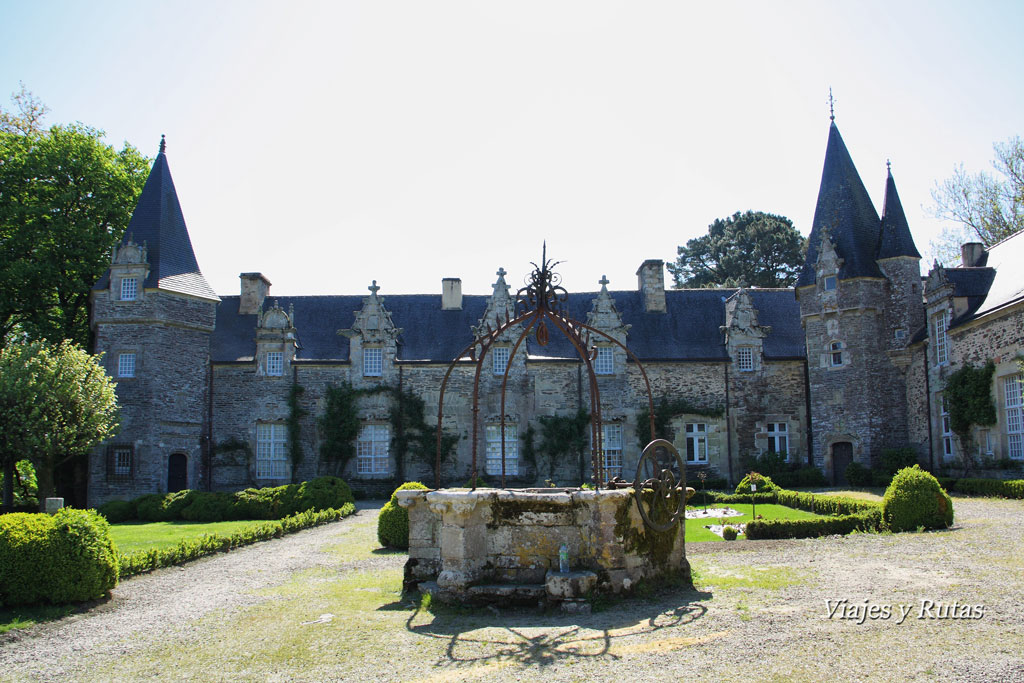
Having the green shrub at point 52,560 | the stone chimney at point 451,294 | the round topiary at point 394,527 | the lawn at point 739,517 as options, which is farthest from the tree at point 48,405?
the lawn at point 739,517

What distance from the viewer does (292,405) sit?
27812mm

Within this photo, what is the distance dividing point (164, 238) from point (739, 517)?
72.1 feet

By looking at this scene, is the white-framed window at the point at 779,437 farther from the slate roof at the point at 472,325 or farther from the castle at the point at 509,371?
the slate roof at the point at 472,325

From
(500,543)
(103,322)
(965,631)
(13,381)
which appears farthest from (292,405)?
(965,631)

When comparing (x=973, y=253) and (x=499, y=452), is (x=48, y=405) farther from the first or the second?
(x=973, y=253)

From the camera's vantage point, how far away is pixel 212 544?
48.7 ft

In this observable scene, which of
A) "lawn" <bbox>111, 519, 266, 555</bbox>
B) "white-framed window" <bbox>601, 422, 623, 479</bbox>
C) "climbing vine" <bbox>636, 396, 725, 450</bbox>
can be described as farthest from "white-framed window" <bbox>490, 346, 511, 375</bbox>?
"lawn" <bbox>111, 519, 266, 555</bbox>

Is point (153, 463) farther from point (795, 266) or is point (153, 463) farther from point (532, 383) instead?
point (795, 266)

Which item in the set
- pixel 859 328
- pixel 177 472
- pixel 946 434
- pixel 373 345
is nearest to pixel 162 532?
pixel 177 472

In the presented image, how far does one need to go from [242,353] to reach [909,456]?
913 inches

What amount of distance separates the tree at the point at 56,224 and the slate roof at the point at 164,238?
4.15 ft

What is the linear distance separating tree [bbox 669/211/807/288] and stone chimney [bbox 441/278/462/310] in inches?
801

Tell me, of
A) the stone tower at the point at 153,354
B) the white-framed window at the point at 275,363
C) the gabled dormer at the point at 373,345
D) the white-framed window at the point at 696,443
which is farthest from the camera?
the white-framed window at the point at 275,363

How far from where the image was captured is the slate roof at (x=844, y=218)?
26.0 metres
